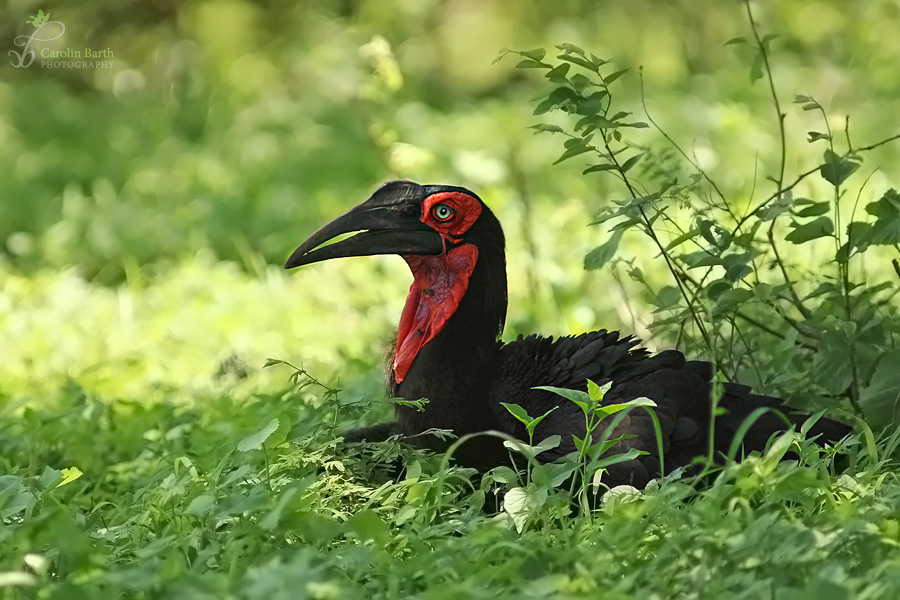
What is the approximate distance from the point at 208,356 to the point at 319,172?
314 cm

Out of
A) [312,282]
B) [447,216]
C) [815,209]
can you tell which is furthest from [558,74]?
[312,282]

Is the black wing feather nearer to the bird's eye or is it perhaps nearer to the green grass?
the green grass

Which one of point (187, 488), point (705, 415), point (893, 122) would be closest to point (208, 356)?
point (187, 488)

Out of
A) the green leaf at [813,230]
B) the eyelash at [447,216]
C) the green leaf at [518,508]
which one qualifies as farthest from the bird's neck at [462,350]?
the green leaf at [813,230]

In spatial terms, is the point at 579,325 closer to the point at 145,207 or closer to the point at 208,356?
the point at 208,356

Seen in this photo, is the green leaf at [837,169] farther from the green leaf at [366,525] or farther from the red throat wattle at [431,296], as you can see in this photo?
the green leaf at [366,525]

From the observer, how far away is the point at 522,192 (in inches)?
222

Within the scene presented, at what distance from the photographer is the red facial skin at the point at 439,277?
3.45 m

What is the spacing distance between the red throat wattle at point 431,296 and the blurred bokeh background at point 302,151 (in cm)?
72

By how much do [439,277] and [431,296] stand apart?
0.20 ft

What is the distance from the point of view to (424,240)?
344 cm

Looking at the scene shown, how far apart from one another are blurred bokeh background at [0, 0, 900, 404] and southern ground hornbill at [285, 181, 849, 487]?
2.32 feet

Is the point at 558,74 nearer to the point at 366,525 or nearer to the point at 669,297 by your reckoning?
the point at 669,297

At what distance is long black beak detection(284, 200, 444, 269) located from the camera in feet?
11.2
